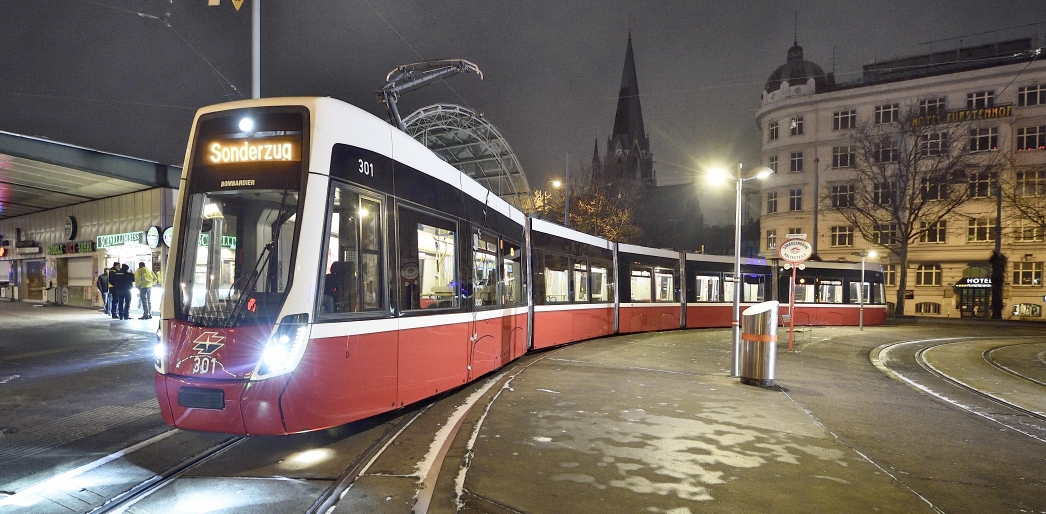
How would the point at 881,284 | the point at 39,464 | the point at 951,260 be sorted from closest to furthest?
1. the point at 39,464
2. the point at 881,284
3. the point at 951,260

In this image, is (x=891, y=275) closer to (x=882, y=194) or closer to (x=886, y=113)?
(x=882, y=194)

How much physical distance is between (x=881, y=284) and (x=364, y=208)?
3234 cm

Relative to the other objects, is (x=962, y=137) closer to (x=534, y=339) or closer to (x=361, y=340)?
(x=534, y=339)

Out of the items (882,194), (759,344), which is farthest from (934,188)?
(759,344)

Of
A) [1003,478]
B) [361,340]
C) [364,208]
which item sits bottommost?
[1003,478]

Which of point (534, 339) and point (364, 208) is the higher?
point (364, 208)

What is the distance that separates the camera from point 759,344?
1023 cm

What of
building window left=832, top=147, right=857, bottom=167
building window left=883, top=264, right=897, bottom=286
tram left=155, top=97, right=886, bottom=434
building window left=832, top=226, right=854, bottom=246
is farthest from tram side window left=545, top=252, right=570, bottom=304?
building window left=883, top=264, right=897, bottom=286

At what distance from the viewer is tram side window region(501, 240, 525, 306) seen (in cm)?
1095

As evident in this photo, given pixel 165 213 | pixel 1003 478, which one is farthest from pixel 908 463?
pixel 165 213

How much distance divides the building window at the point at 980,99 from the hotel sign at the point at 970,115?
900 mm

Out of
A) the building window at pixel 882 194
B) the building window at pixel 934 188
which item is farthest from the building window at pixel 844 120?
the building window at pixel 934 188

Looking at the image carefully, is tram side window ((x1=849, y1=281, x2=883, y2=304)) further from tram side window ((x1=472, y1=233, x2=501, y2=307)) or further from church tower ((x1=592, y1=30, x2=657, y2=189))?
church tower ((x1=592, y1=30, x2=657, y2=189))

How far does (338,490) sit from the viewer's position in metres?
4.76
